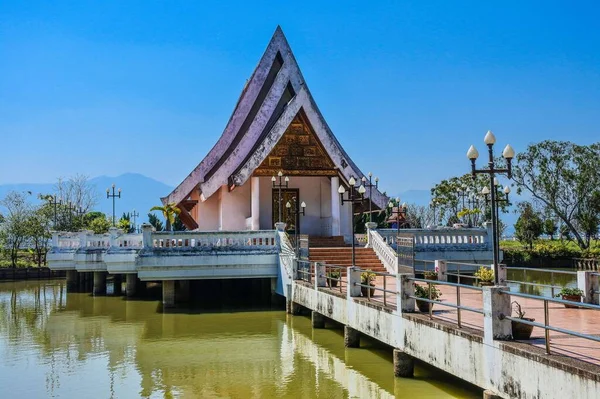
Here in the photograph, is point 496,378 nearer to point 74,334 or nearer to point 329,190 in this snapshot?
point 74,334

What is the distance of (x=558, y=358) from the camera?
6855mm

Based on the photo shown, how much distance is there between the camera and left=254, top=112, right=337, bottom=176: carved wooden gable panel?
24.7 metres

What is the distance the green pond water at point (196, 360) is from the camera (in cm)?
1065

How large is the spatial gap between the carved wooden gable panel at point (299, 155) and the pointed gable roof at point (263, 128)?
300 mm

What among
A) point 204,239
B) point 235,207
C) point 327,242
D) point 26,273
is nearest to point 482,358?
point 204,239

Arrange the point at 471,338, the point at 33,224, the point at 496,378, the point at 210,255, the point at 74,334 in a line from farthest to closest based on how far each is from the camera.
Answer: the point at 33,224
the point at 210,255
the point at 74,334
the point at 471,338
the point at 496,378

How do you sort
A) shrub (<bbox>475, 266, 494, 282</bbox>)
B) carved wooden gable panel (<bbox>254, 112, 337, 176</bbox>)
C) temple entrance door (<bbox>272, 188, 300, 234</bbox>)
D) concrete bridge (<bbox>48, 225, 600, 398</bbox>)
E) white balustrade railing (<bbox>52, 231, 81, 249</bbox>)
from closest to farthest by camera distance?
concrete bridge (<bbox>48, 225, 600, 398</bbox>)
shrub (<bbox>475, 266, 494, 282</bbox>)
carved wooden gable panel (<bbox>254, 112, 337, 176</bbox>)
temple entrance door (<bbox>272, 188, 300, 234</bbox>)
white balustrade railing (<bbox>52, 231, 81, 249</bbox>)

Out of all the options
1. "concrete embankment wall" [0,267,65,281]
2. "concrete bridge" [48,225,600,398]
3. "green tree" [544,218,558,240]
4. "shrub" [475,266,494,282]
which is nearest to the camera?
"concrete bridge" [48,225,600,398]

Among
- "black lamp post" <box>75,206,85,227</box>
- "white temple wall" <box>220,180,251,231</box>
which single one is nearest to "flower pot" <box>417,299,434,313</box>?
"white temple wall" <box>220,180,251,231</box>

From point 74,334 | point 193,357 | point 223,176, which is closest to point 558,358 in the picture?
point 193,357

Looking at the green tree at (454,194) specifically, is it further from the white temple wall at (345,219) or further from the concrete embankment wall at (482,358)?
the concrete embankment wall at (482,358)

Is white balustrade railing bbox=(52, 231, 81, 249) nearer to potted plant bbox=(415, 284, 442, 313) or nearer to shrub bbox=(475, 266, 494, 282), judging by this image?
shrub bbox=(475, 266, 494, 282)

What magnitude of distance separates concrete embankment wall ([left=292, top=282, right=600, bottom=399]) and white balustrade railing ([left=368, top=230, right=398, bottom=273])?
719 centimetres

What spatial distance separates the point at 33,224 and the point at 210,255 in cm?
3040
